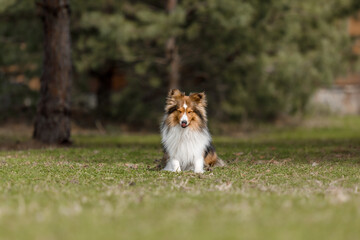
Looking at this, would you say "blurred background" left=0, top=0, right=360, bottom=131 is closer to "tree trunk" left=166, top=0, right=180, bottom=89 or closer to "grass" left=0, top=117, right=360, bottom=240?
"tree trunk" left=166, top=0, right=180, bottom=89

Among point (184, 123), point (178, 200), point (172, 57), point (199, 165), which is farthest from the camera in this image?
point (172, 57)

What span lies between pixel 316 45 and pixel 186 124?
52.6 feet

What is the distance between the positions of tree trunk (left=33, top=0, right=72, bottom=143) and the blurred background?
13.4ft

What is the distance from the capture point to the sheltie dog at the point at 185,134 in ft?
26.5

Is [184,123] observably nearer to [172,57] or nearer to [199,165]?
[199,165]

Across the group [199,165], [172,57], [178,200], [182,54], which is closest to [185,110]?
[199,165]

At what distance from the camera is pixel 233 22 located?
17.5m

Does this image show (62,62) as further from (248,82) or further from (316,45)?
(316,45)

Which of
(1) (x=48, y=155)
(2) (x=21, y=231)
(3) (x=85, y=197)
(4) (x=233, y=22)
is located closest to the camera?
(2) (x=21, y=231)

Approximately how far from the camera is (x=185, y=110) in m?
8.00

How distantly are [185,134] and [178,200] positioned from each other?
2522 millimetres

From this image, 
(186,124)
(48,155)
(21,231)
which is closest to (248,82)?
(48,155)

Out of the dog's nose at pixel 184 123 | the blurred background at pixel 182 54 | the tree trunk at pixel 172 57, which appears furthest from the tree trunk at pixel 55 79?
the dog's nose at pixel 184 123

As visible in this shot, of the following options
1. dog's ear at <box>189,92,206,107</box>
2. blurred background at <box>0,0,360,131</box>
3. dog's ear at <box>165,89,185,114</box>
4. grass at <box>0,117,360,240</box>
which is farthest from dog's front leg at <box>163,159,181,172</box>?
blurred background at <box>0,0,360,131</box>
